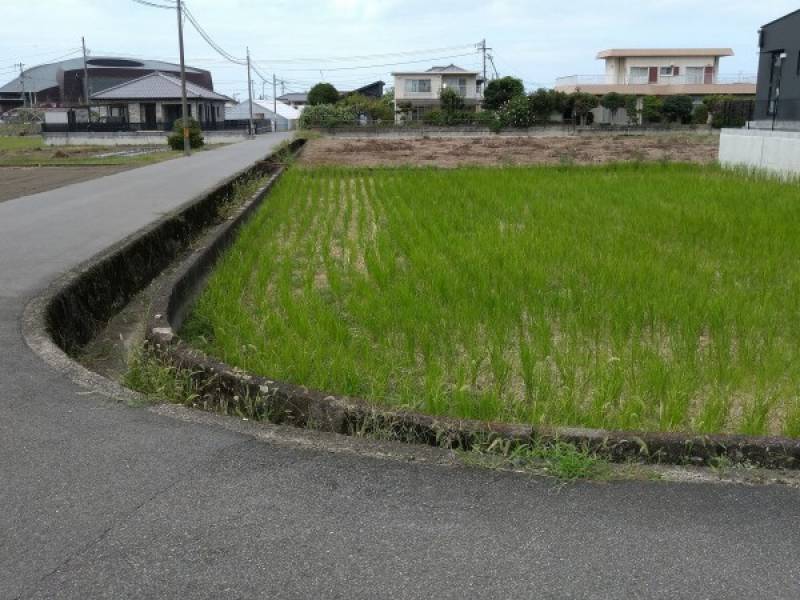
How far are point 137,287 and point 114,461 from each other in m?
3.96

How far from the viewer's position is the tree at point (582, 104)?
44156mm

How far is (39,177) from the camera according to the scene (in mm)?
18109

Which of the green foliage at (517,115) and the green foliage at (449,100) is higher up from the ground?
the green foliage at (449,100)

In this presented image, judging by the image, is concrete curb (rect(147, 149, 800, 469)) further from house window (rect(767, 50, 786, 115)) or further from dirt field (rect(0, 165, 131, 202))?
house window (rect(767, 50, 786, 115))

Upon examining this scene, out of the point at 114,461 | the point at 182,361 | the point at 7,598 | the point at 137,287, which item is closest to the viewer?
the point at 7,598

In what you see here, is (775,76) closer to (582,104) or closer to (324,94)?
(582,104)

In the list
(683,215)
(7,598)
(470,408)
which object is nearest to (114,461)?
(7,598)

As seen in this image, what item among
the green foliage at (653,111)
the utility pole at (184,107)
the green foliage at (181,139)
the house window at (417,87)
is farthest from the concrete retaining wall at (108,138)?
the green foliage at (653,111)

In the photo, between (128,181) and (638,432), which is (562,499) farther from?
(128,181)

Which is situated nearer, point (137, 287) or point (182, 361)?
point (182, 361)

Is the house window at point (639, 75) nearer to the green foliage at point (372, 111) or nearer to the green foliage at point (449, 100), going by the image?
the green foliage at point (449, 100)

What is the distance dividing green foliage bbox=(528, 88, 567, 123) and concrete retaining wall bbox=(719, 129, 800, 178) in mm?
26617

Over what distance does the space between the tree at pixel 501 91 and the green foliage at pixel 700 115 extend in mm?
10520

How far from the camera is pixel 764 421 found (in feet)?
10.5
